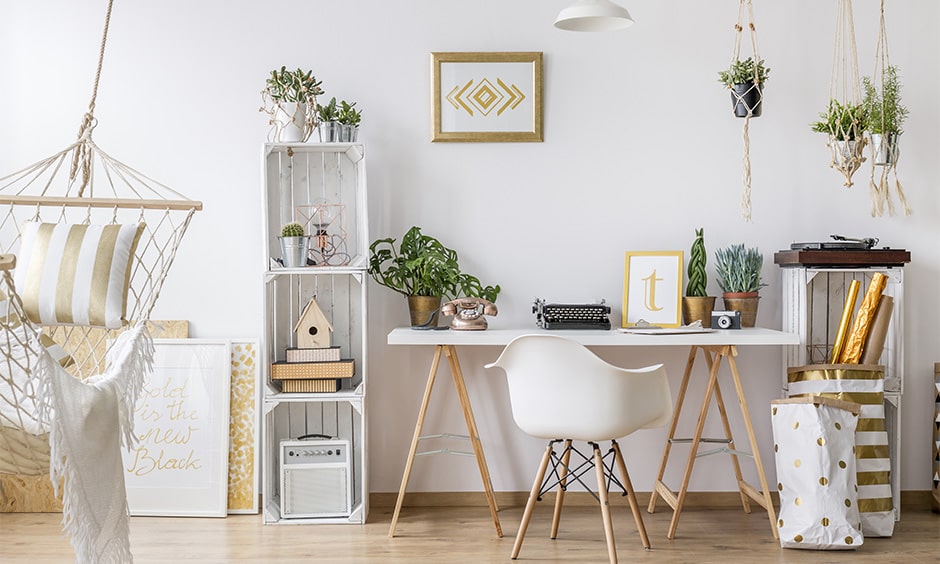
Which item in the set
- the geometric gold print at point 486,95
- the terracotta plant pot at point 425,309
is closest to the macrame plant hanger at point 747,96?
the geometric gold print at point 486,95

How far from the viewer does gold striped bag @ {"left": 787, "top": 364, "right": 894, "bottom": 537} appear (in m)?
3.15

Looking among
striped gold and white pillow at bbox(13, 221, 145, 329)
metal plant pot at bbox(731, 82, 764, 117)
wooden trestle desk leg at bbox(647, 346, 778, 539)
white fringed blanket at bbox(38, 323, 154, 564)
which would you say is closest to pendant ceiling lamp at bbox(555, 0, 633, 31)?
metal plant pot at bbox(731, 82, 764, 117)

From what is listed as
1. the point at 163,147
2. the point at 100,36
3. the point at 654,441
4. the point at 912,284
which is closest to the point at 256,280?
the point at 163,147

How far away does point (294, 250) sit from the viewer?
3367mm

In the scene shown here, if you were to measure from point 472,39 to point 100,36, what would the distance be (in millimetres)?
→ 1621

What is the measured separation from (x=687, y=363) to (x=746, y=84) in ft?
3.83

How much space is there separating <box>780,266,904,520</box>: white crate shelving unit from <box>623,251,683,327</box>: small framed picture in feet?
1.54

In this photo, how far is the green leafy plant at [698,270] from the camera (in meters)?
3.50

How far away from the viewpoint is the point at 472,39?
362cm

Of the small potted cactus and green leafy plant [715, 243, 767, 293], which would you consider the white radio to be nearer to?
the small potted cactus

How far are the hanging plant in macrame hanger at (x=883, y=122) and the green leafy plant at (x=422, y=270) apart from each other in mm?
1659

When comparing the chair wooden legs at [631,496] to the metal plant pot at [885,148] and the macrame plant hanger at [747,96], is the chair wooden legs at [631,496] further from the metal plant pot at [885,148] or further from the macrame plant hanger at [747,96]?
the metal plant pot at [885,148]

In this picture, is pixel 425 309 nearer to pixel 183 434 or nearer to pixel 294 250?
pixel 294 250

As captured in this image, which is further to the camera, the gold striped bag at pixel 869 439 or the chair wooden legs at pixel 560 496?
the gold striped bag at pixel 869 439
